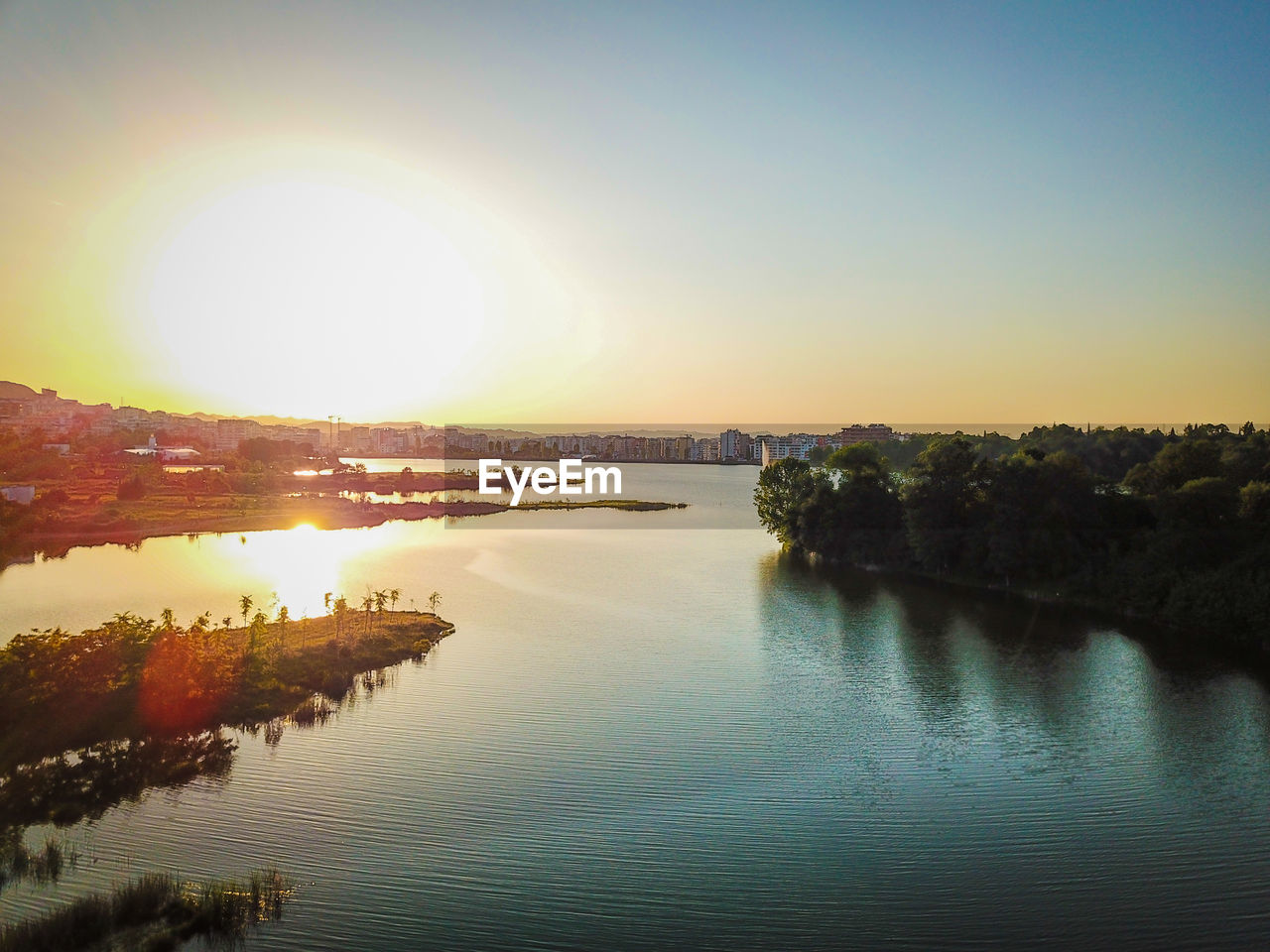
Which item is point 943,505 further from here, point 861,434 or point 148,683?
point 861,434

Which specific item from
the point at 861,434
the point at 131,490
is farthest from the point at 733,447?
the point at 131,490

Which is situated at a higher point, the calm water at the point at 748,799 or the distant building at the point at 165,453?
the distant building at the point at 165,453

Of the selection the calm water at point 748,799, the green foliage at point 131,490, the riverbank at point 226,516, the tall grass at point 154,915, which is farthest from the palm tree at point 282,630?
the green foliage at point 131,490

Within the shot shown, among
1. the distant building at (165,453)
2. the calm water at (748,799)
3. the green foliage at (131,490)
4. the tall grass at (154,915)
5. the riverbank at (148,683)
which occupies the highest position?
the distant building at (165,453)

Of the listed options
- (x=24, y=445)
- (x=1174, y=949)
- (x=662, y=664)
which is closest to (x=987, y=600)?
(x=662, y=664)

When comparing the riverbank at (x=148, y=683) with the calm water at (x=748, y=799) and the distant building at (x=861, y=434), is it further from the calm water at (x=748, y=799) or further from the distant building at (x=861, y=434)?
the distant building at (x=861, y=434)
